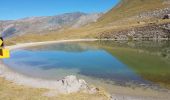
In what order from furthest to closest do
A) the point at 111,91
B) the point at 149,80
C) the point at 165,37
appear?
1. the point at 165,37
2. the point at 149,80
3. the point at 111,91

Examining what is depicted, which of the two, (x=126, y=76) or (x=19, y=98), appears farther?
(x=126, y=76)

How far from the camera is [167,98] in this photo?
→ 102ft

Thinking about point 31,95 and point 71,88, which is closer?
point 31,95

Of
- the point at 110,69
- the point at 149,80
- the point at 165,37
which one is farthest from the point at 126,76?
the point at 165,37

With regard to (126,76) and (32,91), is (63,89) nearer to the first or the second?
(32,91)

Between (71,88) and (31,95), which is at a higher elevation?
(71,88)

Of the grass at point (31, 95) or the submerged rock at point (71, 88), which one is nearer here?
the grass at point (31, 95)

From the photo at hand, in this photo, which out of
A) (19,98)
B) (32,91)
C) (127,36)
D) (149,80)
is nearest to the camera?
(19,98)

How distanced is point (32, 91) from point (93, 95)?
5766 mm

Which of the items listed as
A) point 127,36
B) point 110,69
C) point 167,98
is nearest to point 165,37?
point 127,36

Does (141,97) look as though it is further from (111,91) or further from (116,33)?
(116,33)

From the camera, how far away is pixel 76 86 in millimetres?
30172

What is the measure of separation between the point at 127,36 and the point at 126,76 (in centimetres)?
10753

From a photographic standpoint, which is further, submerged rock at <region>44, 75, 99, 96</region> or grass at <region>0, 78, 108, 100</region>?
submerged rock at <region>44, 75, 99, 96</region>
